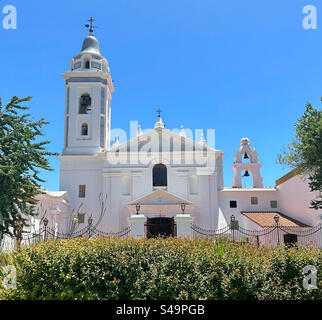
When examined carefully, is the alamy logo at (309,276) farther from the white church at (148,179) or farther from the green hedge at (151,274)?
the white church at (148,179)

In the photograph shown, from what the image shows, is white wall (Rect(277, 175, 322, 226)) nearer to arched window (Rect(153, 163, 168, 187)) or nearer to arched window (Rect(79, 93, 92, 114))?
arched window (Rect(153, 163, 168, 187))

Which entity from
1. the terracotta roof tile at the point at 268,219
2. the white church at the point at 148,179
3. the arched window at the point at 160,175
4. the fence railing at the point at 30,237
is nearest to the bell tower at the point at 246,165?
the white church at the point at 148,179

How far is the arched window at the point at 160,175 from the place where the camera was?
82.4ft

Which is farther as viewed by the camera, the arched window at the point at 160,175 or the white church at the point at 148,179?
the arched window at the point at 160,175

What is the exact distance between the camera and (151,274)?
288 inches

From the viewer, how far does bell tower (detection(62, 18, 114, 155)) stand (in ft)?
86.6

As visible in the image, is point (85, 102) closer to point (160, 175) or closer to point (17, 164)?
point (160, 175)

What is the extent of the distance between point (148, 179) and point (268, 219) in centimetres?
870

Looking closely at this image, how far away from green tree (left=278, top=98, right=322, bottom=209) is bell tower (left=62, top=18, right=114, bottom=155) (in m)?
14.2

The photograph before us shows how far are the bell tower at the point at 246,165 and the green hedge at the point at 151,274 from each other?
18.8 m

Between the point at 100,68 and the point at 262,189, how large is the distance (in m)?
16.0

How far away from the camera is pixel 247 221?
2389 cm

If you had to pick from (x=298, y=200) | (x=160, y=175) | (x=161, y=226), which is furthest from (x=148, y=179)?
(x=298, y=200)
